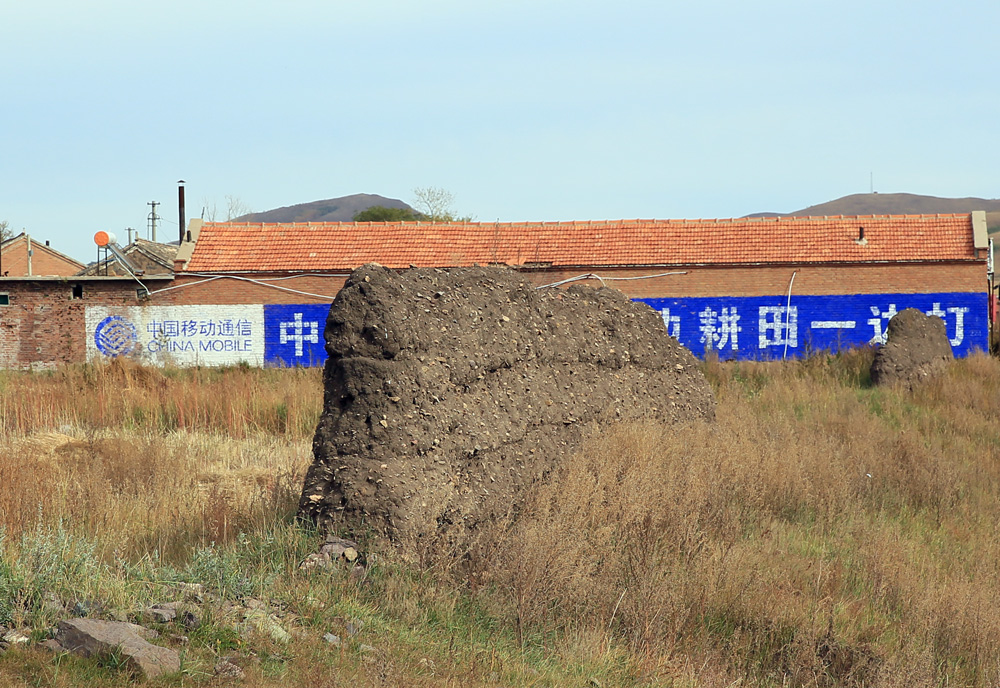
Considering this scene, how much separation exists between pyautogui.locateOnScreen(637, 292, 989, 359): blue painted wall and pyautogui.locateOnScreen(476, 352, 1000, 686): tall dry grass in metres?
14.8

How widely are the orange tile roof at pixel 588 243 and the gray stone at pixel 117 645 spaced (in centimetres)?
2262

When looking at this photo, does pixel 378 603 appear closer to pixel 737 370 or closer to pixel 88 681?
pixel 88 681

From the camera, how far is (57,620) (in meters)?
4.08

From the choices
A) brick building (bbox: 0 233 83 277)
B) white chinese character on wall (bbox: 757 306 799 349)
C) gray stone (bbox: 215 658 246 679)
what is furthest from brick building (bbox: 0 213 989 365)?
brick building (bbox: 0 233 83 277)

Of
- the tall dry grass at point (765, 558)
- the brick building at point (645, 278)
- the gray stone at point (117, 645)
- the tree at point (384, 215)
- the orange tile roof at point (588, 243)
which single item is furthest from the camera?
the tree at point (384, 215)

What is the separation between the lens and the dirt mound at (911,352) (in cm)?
1716

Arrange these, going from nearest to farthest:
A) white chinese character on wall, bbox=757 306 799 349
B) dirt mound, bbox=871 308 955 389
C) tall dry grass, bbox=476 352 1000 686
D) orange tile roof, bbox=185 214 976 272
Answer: tall dry grass, bbox=476 352 1000 686, dirt mound, bbox=871 308 955 389, white chinese character on wall, bbox=757 306 799 349, orange tile roof, bbox=185 214 976 272

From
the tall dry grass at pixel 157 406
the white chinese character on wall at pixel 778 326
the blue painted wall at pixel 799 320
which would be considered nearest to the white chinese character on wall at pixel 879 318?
the blue painted wall at pixel 799 320

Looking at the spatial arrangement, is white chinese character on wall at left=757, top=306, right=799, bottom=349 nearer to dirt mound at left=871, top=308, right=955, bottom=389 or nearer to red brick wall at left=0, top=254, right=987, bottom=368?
red brick wall at left=0, top=254, right=987, bottom=368

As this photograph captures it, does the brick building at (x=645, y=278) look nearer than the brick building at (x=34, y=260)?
Yes

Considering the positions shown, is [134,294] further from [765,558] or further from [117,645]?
[117,645]

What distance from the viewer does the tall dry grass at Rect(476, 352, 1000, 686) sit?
5406 mm

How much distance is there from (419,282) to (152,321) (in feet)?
71.3

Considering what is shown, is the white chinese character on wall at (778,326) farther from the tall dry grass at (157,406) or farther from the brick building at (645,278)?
the tall dry grass at (157,406)
